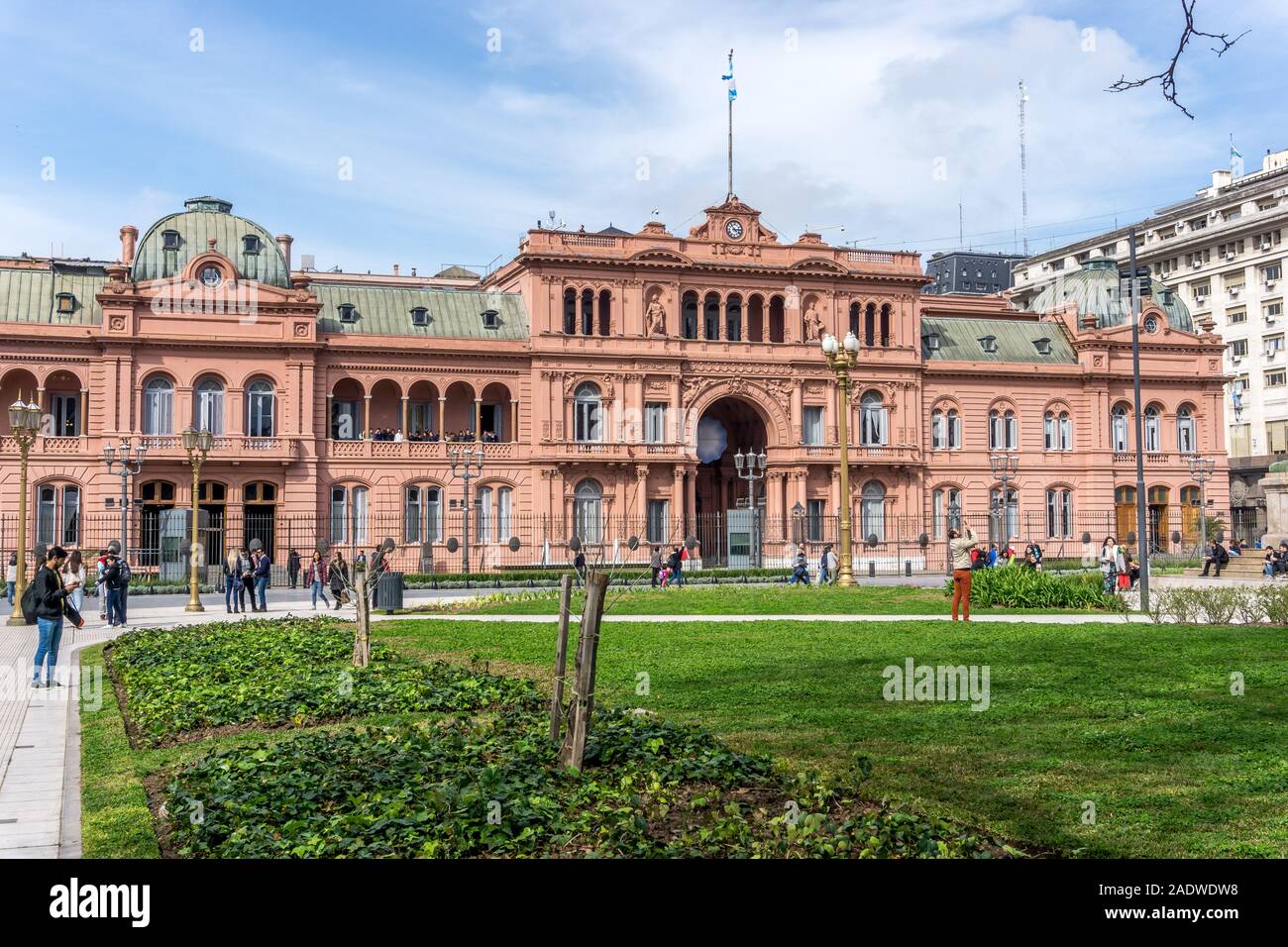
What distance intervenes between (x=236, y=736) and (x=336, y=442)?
1666 inches

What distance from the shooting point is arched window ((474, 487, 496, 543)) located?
180 ft

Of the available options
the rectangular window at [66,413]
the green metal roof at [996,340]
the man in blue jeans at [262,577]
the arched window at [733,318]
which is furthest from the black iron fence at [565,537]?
the man in blue jeans at [262,577]

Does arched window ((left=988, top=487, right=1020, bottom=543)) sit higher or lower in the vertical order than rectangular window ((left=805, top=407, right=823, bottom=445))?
lower

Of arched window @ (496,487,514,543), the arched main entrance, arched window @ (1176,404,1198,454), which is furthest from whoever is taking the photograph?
arched window @ (1176,404,1198,454)

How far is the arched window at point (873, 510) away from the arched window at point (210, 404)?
96.9ft

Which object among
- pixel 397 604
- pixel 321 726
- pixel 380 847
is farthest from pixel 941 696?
pixel 397 604

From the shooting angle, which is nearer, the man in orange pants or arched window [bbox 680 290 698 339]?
the man in orange pants

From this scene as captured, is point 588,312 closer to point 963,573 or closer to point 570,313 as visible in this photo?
point 570,313

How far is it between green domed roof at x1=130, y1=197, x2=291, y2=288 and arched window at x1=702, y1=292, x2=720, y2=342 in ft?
62.2

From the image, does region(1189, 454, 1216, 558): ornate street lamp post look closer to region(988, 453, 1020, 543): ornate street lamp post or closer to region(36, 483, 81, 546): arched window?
region(988, 453, 1020, 543): ornate street lamp post

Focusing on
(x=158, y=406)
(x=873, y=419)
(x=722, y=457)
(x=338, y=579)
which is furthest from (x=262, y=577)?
(x=873, y=419)

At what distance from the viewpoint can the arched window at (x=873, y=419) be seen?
61.2 m

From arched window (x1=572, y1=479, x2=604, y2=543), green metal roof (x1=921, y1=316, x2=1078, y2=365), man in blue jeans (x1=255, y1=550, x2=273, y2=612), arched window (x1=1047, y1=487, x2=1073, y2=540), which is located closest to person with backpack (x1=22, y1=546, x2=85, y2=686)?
man in blue jeans (x1=255, y1=550, x2=273, y2=612)
